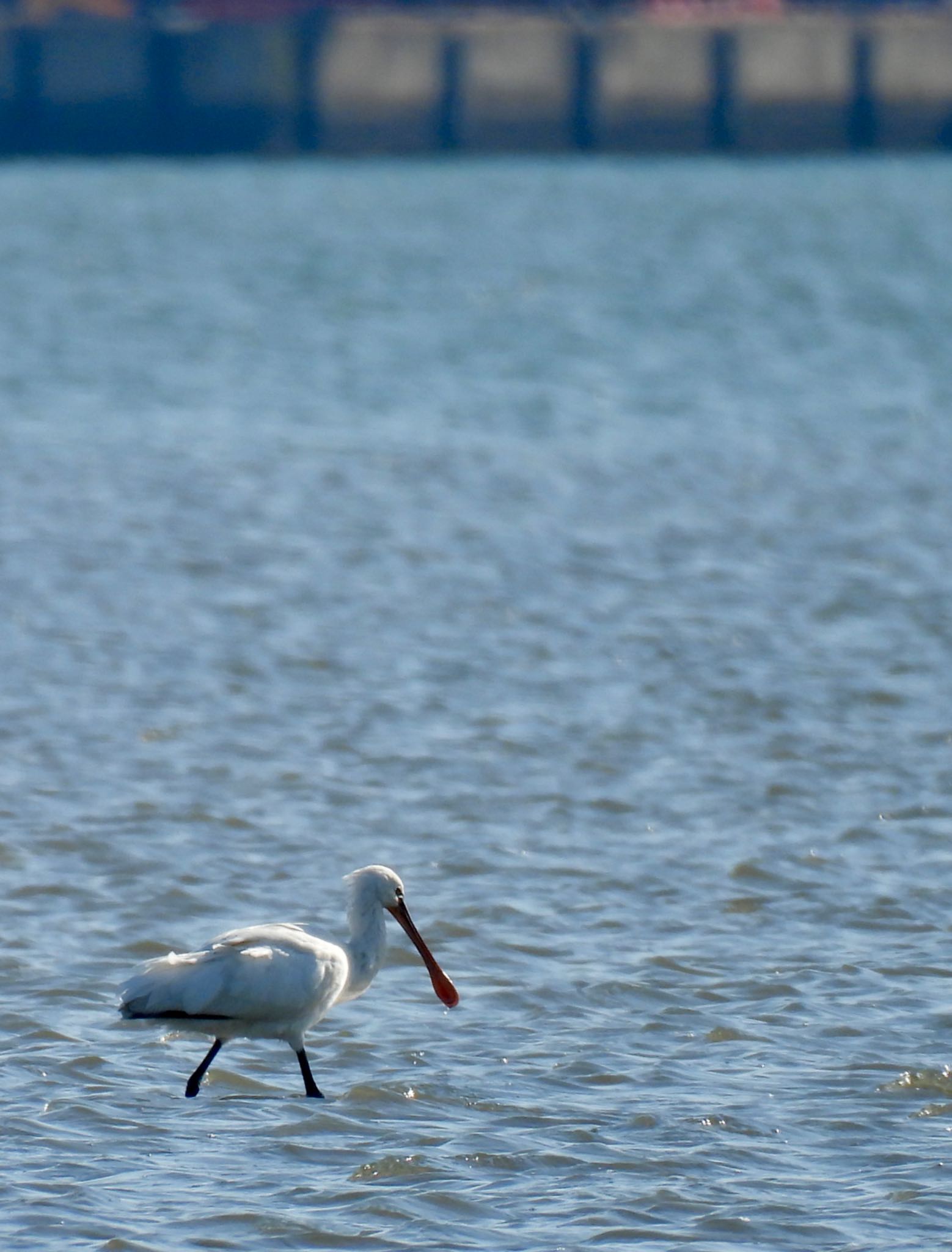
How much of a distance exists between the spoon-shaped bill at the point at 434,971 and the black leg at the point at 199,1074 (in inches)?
35.5

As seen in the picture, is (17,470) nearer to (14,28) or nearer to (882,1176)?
(882,1176)

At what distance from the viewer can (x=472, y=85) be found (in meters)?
74.3

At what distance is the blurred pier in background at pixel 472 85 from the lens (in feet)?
238

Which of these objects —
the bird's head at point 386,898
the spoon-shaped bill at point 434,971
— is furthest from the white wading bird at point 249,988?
the spoon-shaped bill at point 434,971

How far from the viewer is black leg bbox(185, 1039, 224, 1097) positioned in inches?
329

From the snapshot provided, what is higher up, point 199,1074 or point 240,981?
point 240,981

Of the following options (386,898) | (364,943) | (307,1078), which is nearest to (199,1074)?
(307,1078)

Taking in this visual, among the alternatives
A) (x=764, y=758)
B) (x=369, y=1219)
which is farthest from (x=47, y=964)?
(x=764, y=758)

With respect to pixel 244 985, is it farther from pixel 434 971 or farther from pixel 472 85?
pixel 472 85

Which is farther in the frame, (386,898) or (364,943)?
(386,898)

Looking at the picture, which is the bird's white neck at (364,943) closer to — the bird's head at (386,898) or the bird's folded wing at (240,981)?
the bird's head at (386,898)

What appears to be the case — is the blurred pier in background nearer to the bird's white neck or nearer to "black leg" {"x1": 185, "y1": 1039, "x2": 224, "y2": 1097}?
the bird's white neck

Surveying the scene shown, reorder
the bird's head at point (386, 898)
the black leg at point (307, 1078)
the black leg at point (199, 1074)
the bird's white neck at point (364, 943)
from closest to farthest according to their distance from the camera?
the black leg at point (199, 1074), the black leg at point (307, 1078), the bird's white neck at point (364, 943), the bird's head at point (386, 898)

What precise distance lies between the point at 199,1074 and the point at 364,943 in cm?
81
